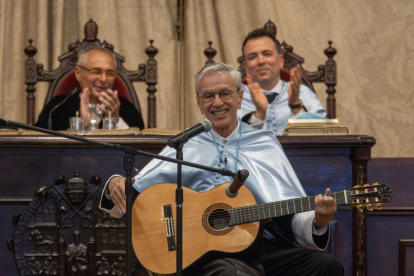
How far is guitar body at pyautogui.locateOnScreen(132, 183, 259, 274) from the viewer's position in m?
2.54

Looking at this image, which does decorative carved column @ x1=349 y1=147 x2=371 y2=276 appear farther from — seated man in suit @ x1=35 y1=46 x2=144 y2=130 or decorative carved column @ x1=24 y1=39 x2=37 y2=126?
decorative carved column @ x1=24 y1=39 x2=37 y2=126

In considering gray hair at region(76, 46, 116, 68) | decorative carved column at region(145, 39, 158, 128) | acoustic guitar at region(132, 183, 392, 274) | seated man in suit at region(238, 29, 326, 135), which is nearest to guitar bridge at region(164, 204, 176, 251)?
acoustic guitar at region(132, 183, 392, 274)

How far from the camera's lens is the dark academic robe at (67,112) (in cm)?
413

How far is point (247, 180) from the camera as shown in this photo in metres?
2.92

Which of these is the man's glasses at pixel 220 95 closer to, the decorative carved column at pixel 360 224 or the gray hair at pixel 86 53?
the decorative carved column at pixel 360 224

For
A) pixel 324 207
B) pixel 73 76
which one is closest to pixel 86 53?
pixel 73 76

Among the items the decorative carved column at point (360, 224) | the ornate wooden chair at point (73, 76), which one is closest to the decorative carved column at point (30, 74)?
the ornate wooden chair at point (73, 76)

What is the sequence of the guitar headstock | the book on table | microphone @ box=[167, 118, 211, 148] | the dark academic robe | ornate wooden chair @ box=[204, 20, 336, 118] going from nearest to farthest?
microphone @ box=[167, 118, 211, 148] < the guitar headstock < the book on table < the dark academic robe < ornate wooden chair @ box=[204, 20, 336, 118]

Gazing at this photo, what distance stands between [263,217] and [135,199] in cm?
69

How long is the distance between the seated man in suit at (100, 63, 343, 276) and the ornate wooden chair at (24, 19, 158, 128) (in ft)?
4.87

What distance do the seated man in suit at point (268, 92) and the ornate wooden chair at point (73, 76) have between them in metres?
0.85

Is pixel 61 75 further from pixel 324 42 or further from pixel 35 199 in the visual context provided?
pixel 324 42

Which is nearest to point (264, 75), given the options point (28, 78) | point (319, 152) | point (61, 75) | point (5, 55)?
point (319, 152)

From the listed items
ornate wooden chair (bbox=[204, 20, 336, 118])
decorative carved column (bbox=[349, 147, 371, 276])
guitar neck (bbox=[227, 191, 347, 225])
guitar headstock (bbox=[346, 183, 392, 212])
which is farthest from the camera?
ornate wooden chair (bbox=[204, 20, 336, 118])
